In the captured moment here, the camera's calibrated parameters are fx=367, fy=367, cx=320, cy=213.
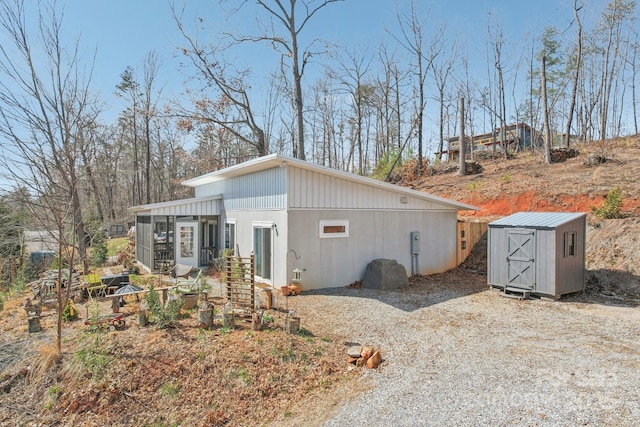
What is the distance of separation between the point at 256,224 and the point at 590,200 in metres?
11.0

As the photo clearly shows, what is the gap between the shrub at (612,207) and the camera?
10.8 metres

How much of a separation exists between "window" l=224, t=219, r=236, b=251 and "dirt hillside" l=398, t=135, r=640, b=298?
812 centimetres

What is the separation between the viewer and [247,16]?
16.2m

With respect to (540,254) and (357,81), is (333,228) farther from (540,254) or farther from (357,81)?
(357,81)

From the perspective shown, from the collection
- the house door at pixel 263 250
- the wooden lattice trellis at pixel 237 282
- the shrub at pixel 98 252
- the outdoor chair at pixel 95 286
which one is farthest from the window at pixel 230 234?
the shrub at pixel 98 252

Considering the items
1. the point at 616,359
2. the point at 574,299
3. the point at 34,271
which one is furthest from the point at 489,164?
the point at 34,271

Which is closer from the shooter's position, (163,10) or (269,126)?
(163,10)

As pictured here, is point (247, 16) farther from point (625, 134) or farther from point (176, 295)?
point (625, 134)

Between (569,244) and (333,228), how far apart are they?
5.43m

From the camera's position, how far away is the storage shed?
8.04 metres

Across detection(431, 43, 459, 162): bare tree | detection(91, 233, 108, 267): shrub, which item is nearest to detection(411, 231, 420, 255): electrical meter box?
detection(91, 233, 108, 267): shrub

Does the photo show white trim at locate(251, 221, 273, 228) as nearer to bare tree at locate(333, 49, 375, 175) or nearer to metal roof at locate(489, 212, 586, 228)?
metal roof at locate(489, 212, 586, 228)

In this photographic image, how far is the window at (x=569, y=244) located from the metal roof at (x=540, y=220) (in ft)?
1.12

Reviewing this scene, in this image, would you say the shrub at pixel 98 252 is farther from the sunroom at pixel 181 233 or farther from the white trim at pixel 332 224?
the white trim at pixel 332 224
